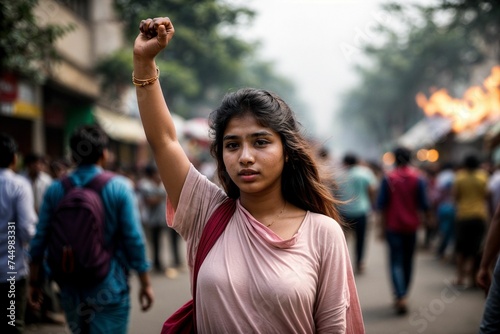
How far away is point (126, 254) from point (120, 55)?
1424 cm

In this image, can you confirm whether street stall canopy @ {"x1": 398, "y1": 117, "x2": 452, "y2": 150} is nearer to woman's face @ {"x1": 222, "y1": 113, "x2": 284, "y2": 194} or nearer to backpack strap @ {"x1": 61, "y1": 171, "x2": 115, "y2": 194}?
backpack strap @ {"x1": 61, "y1": 171, "x2": 115, "y2": 194}

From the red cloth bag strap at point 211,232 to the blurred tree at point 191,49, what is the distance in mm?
6684

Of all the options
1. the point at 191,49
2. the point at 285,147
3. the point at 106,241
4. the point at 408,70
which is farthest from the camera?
the point at 408,70

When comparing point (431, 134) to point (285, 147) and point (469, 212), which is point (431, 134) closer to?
point (469, 212)

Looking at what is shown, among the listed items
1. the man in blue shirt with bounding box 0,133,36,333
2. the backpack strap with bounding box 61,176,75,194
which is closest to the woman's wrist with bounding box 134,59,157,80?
the backpack strap with bounding box 61,176,75,194

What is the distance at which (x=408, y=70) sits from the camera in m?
36.1

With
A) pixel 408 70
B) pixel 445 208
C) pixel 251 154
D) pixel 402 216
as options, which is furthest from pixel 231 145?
pixel 408 70

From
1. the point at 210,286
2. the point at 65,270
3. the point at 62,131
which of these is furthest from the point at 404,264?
the point at 62,131

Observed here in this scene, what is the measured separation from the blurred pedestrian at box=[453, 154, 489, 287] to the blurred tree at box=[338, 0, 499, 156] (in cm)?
1097

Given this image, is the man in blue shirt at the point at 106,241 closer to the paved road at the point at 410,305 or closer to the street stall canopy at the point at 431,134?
the paved road at the point at 410,305

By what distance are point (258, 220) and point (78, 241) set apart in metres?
1.63

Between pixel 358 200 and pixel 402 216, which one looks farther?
pixel 358 200

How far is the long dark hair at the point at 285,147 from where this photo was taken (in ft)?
6.97

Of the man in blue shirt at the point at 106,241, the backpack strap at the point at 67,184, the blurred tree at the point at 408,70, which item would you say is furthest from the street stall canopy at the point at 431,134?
the backpack strap at the point at 67,184
